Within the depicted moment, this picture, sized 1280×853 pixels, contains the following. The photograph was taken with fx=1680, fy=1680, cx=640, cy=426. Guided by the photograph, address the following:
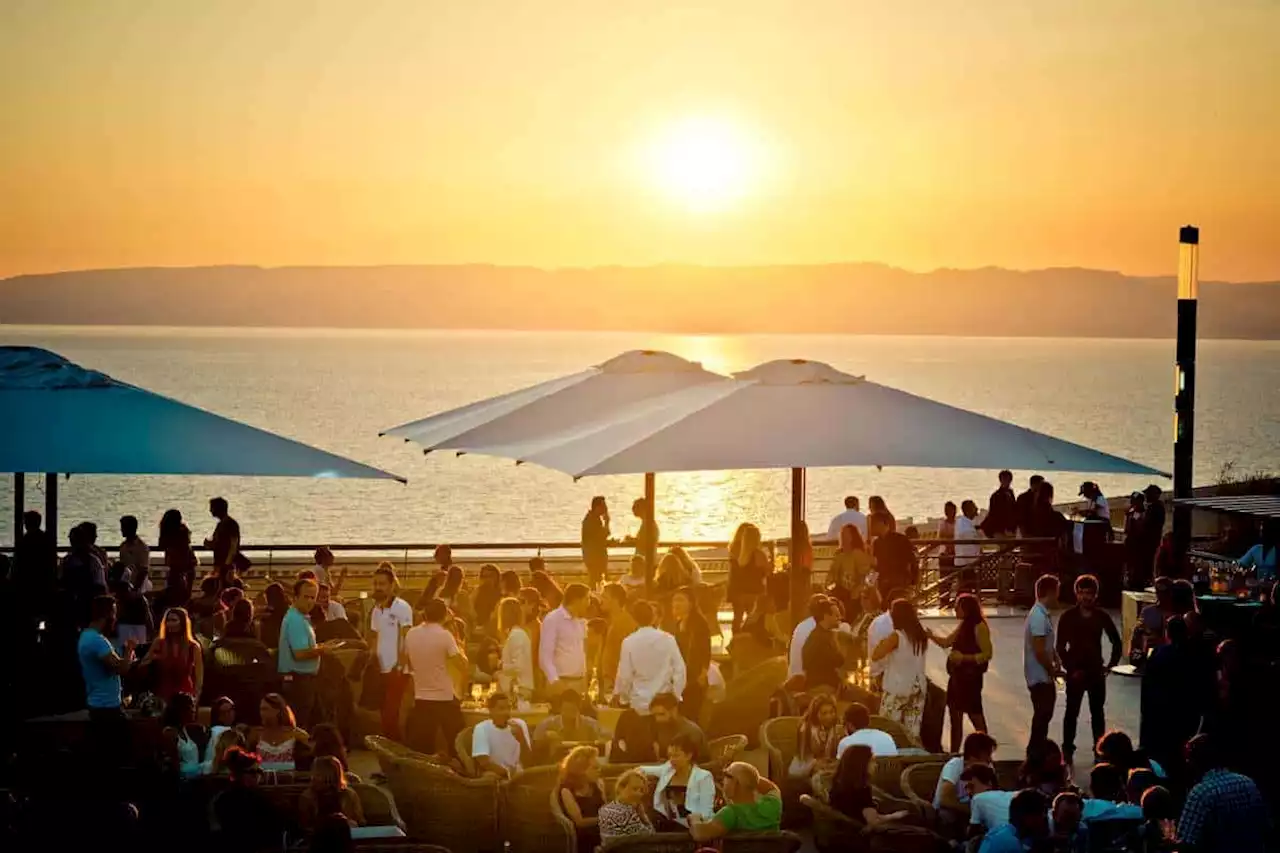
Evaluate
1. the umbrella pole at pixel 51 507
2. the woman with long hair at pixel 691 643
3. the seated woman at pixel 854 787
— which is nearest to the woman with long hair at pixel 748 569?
the woman with long hair at pixel 691 643

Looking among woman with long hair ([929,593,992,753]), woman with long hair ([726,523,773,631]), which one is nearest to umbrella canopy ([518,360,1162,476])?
woman with long hair ([929,593,992,753])

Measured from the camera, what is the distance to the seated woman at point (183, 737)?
9.93 meters

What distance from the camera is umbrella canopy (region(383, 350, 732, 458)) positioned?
576 inches

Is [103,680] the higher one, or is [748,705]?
[103,680]

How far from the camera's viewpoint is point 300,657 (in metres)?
11.8

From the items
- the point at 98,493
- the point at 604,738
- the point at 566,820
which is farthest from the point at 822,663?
the point at 98,493

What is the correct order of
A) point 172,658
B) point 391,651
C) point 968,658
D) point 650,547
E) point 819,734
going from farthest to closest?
1. point 650,547
2. point 391,651
3. point 968,658
4. point 172,658
5. point 819,734

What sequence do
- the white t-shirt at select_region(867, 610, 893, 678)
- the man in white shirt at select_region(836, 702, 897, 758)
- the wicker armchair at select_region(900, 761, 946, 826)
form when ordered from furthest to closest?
the white t-shirt at select_region(867, 610, 893, 678) < the man in white shirt at select_region(836, 702, 897, 758) < the wicker armchair at select_region(900, 761, 946, 826)

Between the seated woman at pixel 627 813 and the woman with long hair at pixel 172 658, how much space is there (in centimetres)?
347

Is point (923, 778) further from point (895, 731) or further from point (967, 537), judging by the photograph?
point (967, 537)

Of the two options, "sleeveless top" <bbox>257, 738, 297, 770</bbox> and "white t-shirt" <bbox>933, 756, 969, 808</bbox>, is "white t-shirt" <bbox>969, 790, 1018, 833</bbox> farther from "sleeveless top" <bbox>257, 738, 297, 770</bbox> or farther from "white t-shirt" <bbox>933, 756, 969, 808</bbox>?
"sleeveless top" <bbox>257, 738, 297, 770</bbox>

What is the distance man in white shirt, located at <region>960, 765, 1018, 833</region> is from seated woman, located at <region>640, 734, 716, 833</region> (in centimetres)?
140

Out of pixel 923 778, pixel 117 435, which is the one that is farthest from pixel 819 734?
pixel 117 435

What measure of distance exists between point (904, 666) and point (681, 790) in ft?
9.61
